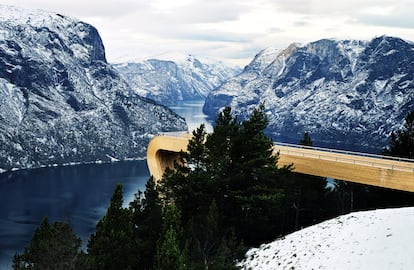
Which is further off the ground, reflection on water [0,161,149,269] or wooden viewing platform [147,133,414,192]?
wooden viewing platform [147,133,414,192]

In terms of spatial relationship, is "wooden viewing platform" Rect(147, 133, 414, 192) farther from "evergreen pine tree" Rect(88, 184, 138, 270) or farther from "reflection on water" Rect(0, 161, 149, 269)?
"reflection on water" Rect(0, 161, 149, 269)

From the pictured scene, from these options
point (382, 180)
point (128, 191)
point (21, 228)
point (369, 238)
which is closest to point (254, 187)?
point (382, 180)

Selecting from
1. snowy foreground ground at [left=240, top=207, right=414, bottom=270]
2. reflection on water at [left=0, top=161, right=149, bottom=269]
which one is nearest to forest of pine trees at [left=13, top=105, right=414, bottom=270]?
snowy foreground ground at [left=240, top=207, right=414, bottom=270]

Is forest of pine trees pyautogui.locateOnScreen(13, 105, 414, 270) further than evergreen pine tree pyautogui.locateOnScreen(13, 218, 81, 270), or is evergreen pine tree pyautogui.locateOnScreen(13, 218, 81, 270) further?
forest of pine trees pyautogui.locateOnScreen(13, 105, 414, 270)

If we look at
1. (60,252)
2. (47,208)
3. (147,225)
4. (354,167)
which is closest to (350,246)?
(354,167)

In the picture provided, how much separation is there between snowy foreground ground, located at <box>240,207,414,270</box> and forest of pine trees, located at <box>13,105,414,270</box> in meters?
3.15

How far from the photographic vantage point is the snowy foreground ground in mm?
27078

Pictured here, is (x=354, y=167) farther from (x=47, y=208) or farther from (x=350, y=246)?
(x=47, y=208)

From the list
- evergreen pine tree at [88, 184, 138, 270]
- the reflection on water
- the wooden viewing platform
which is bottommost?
Result: the reflection on water

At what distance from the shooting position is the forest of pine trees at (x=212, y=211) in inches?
1349

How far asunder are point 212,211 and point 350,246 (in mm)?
11094

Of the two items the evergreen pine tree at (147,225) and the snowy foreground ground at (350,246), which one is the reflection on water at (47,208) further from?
the snowy foreground ground at (350,246)

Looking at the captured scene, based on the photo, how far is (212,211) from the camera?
37.8 m

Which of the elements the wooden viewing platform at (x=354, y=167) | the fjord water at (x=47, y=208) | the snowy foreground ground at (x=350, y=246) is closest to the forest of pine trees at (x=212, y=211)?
the wooden viewing platform at (x=354, y=167)
